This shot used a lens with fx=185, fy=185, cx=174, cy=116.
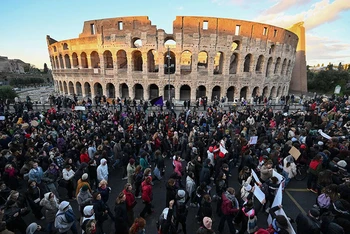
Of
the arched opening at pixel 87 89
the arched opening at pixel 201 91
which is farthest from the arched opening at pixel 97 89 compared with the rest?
the arched opening at pixel 201 91

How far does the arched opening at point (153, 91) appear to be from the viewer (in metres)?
32.9

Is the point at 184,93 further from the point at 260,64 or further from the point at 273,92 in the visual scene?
the point at 273,92

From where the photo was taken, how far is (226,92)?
102 feet

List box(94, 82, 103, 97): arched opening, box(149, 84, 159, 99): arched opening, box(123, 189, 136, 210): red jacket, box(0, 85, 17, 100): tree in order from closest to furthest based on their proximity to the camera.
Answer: box(123, 189, 136, 210): red jacket
box(0, 85, 17, 100): tree
box(149, 84, 159, 99): arched opening
box(94, 82, 103, 97): arched opening

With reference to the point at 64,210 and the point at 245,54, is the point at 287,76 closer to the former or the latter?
the point at 245,54

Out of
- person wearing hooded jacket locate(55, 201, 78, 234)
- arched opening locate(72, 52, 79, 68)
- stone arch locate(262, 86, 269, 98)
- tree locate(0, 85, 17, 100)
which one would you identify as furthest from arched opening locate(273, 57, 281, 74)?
tree locate(0, 85, 17, 100)

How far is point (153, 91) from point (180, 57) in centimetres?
772

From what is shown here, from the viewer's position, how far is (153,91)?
32969 mm

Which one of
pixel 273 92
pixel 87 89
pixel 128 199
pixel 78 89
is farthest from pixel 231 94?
pixel 128 199

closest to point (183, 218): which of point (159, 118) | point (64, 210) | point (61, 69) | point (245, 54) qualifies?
point (64, 210)

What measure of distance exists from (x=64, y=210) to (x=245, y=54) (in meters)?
31.8

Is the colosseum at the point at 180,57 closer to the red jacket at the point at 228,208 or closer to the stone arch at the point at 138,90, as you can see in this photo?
the stone arch at the point at 138,90

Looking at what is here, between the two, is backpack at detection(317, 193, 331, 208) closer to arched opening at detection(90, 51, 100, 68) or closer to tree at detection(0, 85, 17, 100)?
arched opening at detection(90, 51, 100, 68)

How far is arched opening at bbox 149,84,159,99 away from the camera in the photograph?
32938 mm
